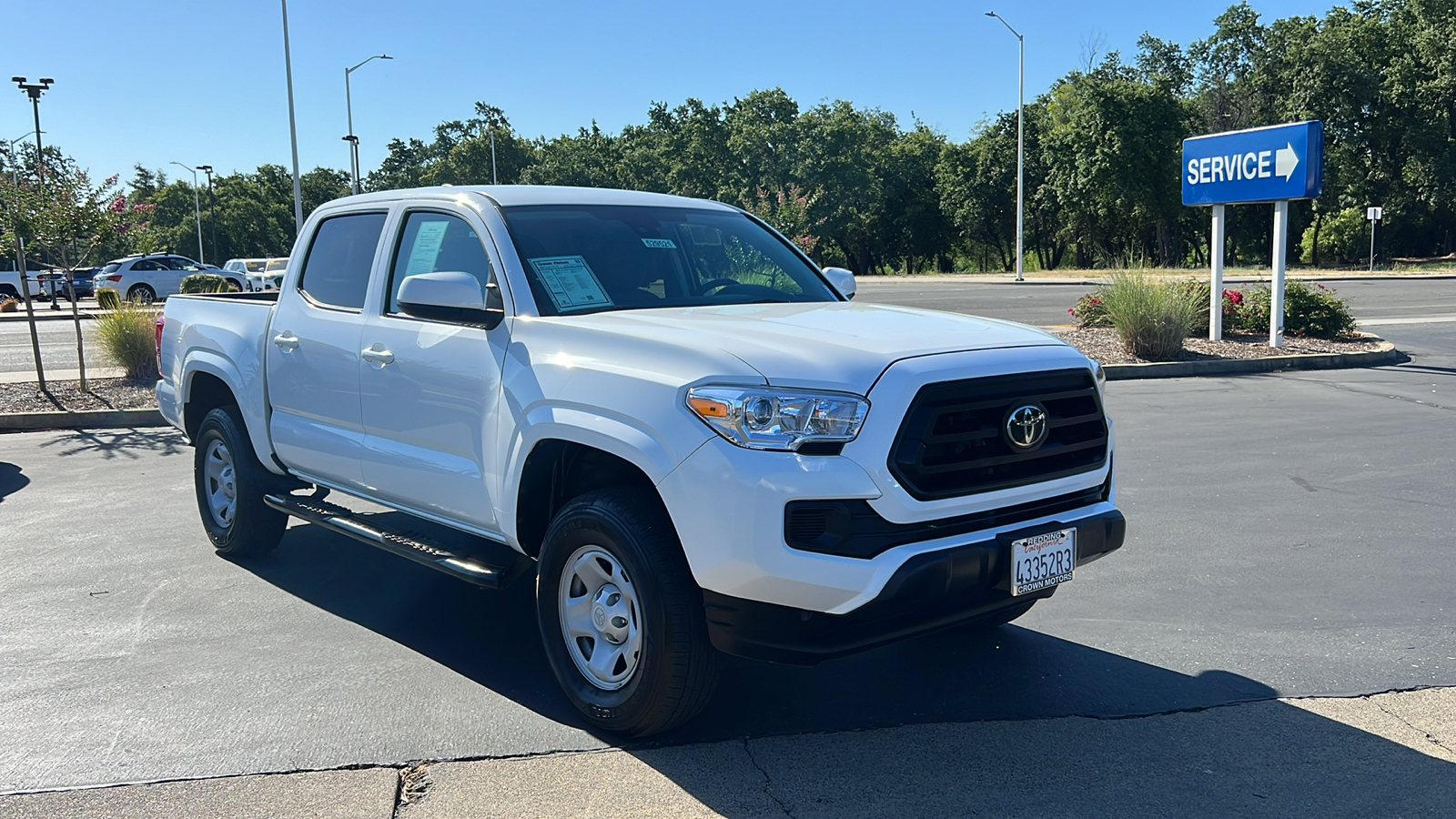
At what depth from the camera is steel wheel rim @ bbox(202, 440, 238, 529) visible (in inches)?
245

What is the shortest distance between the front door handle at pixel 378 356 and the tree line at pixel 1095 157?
1214 inches

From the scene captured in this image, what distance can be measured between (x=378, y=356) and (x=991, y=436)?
2.65 m

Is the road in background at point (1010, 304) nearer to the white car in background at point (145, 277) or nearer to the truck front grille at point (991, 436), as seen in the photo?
the white car in background at point (145, 277)

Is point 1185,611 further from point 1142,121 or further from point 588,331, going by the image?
point 1142,121

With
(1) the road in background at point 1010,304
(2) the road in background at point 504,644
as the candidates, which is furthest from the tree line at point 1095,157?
(2) the road in background at point 504,644

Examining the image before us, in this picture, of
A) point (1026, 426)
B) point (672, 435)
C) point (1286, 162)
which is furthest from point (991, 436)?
point (1286, 162)

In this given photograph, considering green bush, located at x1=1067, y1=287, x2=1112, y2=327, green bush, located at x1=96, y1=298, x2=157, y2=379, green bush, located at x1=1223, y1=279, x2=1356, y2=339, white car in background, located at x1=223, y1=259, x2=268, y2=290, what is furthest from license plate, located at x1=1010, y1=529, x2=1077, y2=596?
white car in background, located at x1=223, y1=259, x2=268, y2=290

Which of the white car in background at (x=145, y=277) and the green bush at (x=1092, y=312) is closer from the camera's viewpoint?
the green bush at (x=1092, y=312)

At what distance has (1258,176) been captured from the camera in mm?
15188

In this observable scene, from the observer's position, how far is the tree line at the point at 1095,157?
2034 inches

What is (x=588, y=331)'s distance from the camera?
155 inches

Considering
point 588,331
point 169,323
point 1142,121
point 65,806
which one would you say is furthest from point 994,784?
point 1142,121

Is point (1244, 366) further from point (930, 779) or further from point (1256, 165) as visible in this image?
point (930, 779)

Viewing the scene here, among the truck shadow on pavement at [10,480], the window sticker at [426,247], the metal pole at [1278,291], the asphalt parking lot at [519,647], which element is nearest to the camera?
the asphalt parking lot at [519,647]
